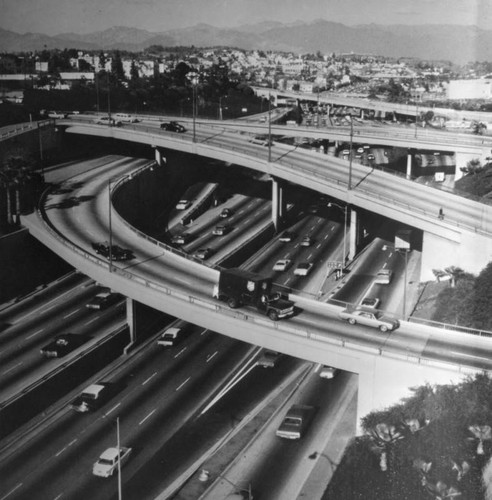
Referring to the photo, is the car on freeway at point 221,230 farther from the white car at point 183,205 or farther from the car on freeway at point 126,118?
the car on freeway at point 126,118

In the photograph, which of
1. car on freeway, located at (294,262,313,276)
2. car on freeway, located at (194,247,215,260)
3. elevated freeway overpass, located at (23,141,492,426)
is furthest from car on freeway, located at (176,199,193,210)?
car on freeway, located at (294,262,313,276)

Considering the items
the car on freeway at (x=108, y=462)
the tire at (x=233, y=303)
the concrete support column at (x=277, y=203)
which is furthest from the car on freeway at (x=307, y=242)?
the car on freeway at (x=108, y=462)

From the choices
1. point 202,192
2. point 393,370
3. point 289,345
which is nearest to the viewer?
point 393,370

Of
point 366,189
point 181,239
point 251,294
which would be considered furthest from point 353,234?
point 251,294

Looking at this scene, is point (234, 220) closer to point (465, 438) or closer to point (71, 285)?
point (71, 285)

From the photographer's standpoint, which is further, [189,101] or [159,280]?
[189,101]

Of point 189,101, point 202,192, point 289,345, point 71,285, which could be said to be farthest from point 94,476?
point 189,101

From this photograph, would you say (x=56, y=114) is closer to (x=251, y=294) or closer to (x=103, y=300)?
(x=103, y=300)
